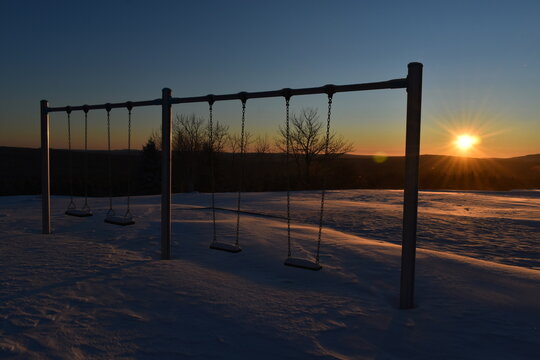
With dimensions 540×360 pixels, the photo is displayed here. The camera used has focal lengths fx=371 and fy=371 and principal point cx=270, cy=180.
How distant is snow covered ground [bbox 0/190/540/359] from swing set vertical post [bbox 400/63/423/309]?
0.84 ft

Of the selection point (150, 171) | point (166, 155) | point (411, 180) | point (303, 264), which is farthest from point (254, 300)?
point (150, 171)

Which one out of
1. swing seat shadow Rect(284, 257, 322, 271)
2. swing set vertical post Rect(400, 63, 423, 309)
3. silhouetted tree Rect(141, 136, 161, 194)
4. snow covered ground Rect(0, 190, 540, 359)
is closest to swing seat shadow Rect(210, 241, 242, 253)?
snow covered ground Rect(0, 190, 540, 359)

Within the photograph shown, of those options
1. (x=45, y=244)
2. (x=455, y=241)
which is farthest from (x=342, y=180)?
(x=45, y=244)

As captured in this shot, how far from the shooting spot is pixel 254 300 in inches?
155

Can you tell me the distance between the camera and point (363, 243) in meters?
6.66

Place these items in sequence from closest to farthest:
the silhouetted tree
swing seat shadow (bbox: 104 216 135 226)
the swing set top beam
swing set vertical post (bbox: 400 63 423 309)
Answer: swing set vertical post (bbox: 400 63 423 309) → the swing set top beam → swing seat shadow (bbox: 104 216 135 226) → the silhouetted tree

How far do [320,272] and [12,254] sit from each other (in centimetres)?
481

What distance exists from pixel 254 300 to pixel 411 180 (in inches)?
81.6

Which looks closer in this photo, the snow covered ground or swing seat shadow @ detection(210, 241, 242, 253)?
the snow covered ground

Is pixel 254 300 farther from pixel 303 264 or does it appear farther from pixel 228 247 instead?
pixel 228 247

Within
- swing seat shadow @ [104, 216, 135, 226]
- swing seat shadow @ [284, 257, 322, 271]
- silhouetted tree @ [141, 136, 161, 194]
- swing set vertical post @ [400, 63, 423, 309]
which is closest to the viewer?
swing set vertical post @ [400, 63, 423, 309]

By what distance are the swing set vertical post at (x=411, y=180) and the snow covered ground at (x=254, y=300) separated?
0.26m

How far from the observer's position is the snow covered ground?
9.80 feet

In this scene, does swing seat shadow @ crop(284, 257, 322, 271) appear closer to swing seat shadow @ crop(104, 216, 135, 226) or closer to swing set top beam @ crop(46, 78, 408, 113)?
swing set top beam @ crop(46, 78, 408, 113)
